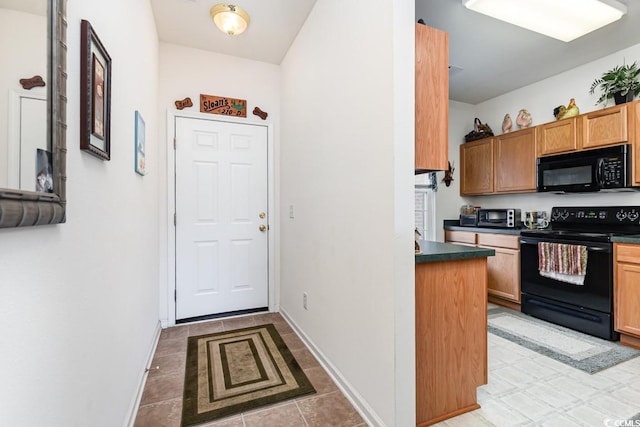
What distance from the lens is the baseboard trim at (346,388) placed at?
60.3 inches

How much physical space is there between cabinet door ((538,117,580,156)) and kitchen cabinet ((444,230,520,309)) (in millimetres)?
1021

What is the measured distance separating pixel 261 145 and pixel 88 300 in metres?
2.41

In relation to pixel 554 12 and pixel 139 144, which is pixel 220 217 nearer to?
pixel 139 144

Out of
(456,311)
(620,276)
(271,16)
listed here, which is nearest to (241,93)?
(271,16)

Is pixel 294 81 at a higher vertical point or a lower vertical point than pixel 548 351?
higher

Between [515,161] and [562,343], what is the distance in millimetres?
2088

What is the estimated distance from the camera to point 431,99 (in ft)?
5.09

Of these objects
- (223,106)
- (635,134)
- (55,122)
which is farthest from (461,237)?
(55,122)

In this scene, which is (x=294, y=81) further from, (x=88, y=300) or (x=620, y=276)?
(x=620, y=276)

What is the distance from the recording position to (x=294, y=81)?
2.79 m

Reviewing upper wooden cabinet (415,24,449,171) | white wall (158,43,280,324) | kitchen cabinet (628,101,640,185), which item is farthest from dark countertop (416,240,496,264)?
kitchen cabinet (628,101,640,185)

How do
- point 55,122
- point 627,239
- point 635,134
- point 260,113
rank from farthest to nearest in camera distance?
point 260,113 < point 635,134 < point 627,239 < point 55,122

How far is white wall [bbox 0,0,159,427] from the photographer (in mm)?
643

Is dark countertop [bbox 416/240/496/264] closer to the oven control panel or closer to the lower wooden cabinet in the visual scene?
the lower wooden cabinet
